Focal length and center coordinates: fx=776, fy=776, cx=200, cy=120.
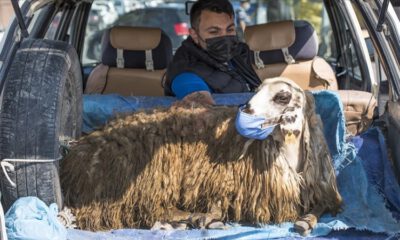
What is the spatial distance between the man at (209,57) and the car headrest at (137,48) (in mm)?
839

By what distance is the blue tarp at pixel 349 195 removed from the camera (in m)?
3.48

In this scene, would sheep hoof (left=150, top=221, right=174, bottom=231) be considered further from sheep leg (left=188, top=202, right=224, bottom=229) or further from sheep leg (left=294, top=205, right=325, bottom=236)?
sheep leg (left=294, top=205, right=325, bottom=236)

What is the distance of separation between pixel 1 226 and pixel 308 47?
345 centimetres

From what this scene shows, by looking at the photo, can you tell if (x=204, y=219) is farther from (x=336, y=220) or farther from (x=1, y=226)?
(x=1, y=226)

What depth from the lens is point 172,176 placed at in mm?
3688

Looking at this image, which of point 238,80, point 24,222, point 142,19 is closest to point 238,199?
point 24,222

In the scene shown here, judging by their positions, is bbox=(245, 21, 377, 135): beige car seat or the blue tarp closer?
the blue tarp

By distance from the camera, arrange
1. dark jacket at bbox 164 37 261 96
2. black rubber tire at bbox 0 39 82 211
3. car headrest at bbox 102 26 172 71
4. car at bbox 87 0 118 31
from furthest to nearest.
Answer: car at bbox 87 0 118 31 < car headrest at bbox 102 26 172 71 < dark jacket at bbox 164 37 261 96 < black rubber tire at bbox 0 39 82 211

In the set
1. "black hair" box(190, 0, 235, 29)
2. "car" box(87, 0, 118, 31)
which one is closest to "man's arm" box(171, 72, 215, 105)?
"black hair" box(190, 0, 235, 29)

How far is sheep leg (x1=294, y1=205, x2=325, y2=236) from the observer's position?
350 centimetres

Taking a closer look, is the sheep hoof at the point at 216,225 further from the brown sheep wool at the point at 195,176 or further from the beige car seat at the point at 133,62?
the beige car seat at the point at 133,62

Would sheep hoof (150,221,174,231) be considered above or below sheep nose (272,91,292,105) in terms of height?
below

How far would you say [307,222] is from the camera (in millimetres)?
3537

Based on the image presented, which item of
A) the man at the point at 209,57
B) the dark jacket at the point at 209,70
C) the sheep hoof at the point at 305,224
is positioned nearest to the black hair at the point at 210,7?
the man at the point at 209,57
